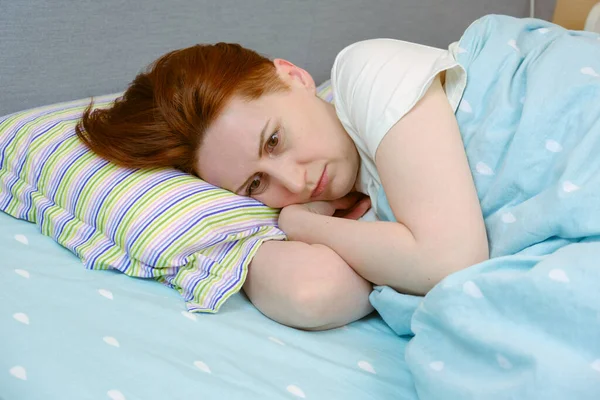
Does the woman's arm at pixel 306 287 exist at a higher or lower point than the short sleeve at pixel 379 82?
lower

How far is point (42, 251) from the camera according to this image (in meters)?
1.05

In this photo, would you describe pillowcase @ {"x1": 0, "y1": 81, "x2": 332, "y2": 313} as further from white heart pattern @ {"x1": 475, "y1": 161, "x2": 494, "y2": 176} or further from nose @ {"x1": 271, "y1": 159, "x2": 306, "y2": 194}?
white heart pattern @ {"x1": 475, "y1": 161, "x2": 494, "y2": 176}

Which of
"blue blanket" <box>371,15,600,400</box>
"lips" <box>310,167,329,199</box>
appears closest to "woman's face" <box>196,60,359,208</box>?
"lips" <box>310,167,329,199</box>

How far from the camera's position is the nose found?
3.32 ft

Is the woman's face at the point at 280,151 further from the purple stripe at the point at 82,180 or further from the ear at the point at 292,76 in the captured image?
the purple stripe at the point at 82,180

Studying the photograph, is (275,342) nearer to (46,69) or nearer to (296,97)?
(296,97)

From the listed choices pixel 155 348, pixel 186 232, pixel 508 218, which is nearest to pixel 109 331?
pixel 155 348

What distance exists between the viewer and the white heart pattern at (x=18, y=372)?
746 millimetres

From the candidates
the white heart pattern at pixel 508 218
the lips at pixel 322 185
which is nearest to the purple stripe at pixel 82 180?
the lips at pixel 322 185

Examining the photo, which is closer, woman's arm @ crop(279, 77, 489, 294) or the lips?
woman's arm @ crop(279, 77, 489, 294)

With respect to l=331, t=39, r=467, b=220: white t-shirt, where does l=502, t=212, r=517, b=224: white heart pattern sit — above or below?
below

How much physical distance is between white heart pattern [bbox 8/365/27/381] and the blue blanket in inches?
18.4

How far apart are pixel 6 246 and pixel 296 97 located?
0.54m

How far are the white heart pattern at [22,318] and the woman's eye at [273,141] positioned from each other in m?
0.43
